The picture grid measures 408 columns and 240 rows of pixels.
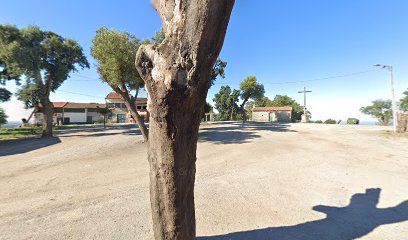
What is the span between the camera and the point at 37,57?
16844 mm

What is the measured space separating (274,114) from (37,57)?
1714 inches

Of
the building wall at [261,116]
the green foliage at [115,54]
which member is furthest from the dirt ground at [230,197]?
the building wall at [261,116]

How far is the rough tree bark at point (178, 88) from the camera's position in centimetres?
199

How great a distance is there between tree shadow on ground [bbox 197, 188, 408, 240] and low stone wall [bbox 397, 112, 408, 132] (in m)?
18.8

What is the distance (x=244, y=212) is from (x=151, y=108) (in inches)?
139

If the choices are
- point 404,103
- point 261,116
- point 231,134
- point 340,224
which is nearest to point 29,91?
point 231,134

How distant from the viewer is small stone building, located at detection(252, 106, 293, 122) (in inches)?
1804

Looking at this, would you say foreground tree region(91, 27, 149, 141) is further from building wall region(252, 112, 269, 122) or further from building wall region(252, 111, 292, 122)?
building wall region(252, 112, 269, 122)

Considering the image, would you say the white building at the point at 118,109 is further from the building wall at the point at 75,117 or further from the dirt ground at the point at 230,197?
the dirt ground at the point at 230,197

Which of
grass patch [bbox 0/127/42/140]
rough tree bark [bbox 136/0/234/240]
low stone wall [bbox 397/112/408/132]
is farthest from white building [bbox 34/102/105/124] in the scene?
low stone wall [bbox 397/112/408/132]

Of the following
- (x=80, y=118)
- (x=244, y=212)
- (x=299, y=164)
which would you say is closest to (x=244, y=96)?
(x=299, y=164)

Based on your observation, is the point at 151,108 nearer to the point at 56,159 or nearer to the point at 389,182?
the point at 389,182

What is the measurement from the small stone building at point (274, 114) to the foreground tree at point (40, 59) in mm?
39650

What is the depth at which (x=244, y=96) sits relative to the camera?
38344 millimetres
